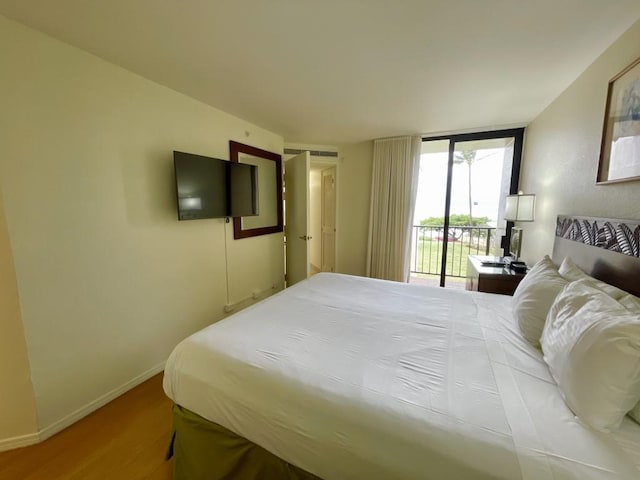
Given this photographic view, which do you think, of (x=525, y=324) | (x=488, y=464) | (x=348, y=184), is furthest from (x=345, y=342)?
(x=348, y=184)

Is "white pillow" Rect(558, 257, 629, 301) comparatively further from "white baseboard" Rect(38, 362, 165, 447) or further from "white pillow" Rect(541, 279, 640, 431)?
"white baseboard" Rect(38, 362, 165, 447)

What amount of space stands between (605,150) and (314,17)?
1906 mm

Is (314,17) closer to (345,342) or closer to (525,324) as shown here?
(345,342)

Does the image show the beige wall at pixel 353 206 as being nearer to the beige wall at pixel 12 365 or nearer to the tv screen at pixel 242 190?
the tv screen at pixel 242 190

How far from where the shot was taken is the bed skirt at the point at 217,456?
1037 millimetres

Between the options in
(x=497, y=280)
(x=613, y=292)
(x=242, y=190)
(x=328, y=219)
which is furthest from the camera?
(x=328, y=219)

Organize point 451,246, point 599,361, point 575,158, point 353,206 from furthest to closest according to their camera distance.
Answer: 1. point 451,246
2. point 353,206
3. point 575,158
4. point 599,361

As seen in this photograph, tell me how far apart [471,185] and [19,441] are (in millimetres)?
4919

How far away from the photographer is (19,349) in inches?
57.4

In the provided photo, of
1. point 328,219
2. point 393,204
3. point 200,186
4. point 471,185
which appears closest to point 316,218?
point 328,219

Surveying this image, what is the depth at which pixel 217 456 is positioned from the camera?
116 centimetres

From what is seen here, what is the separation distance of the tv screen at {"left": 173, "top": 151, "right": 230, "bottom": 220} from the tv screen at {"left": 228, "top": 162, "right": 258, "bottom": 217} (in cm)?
9

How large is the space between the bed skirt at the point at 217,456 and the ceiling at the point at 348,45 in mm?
2052

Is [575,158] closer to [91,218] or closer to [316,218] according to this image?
[91,218]
